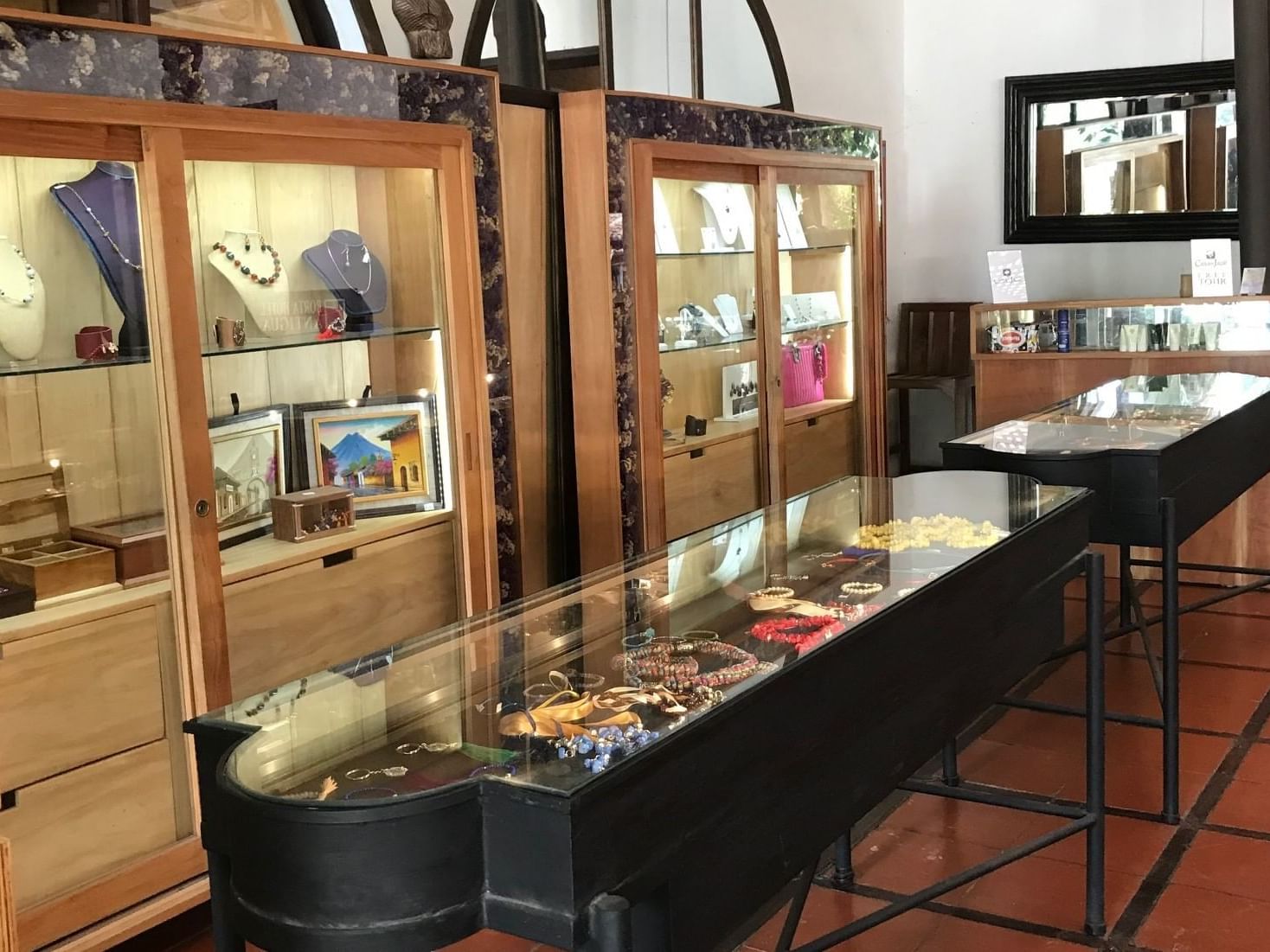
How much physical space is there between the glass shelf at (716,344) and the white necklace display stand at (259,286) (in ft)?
5.37

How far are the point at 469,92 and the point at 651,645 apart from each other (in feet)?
6.97

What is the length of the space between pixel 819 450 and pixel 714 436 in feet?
2.74

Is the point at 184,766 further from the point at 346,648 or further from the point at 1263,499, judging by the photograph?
the point at 1263,499

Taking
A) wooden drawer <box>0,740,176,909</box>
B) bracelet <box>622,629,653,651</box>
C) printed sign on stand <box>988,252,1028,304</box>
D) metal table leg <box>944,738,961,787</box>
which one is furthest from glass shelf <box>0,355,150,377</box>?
printed sign on stand <box>988,252,1028,304</box>

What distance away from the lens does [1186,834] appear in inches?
143

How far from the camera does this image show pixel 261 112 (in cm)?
322

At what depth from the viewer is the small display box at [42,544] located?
9.87ft

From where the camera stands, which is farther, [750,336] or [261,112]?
[750,336]

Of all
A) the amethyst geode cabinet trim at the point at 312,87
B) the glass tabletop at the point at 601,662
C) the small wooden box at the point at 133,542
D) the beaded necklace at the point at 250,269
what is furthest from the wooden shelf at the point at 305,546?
the glass tabletop at the point at 601,662

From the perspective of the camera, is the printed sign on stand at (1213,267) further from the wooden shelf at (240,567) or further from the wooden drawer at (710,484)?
the wooden shelf at (240,567)

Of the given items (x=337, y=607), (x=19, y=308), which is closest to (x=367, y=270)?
(x=337, y=607)

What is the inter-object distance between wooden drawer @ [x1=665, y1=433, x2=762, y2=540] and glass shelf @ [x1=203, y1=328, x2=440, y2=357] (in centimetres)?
132

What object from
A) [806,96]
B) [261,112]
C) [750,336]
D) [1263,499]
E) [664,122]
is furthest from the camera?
[806,96]

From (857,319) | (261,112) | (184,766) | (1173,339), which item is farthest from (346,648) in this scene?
(1173,339)
